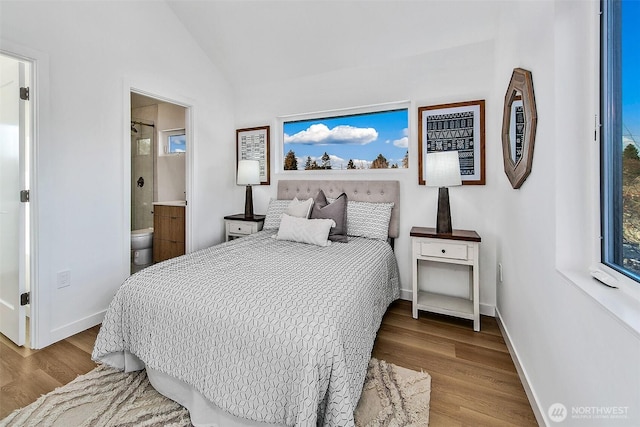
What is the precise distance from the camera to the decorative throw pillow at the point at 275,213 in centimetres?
312

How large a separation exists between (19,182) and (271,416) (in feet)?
7.69

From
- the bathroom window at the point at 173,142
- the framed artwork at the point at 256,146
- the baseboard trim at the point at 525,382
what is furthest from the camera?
the bathroom window at the point at 173,142

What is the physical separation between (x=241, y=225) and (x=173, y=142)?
2139mm

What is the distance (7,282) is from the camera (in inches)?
85.1

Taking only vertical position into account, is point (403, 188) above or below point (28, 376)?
above

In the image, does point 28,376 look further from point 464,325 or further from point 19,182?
point 464,325

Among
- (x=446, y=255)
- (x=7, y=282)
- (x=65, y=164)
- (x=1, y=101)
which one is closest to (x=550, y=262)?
(x=446, y=255)

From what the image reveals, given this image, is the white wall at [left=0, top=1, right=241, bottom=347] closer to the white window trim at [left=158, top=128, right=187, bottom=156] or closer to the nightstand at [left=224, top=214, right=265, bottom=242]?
the nightstand at [left=224, top=214, right=265, bottom=242]

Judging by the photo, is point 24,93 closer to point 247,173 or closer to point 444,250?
point 247,173

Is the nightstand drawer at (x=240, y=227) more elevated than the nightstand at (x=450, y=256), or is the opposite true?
the nightstand drawer at (x=240, y=227)

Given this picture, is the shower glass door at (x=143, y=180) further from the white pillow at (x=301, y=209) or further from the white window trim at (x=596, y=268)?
the white window trim at (x=596, y=268)

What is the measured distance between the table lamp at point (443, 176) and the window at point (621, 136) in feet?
4.20

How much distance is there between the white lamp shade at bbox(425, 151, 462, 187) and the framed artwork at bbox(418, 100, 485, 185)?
0.32m

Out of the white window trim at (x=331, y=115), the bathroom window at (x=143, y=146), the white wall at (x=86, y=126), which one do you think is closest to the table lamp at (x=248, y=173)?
the white window trim at (x=331, y=115)
